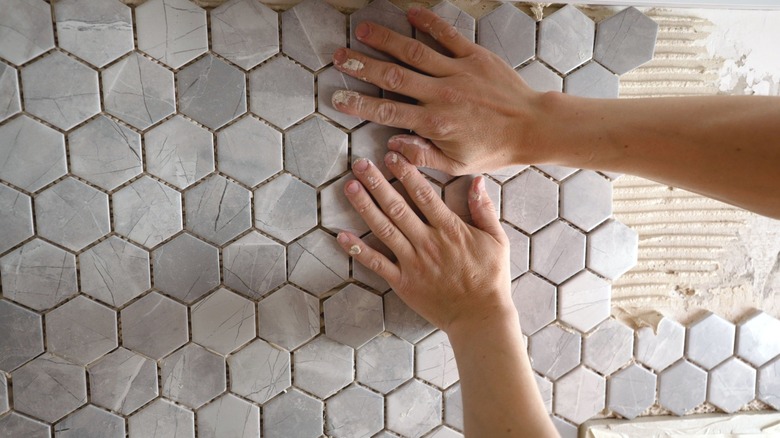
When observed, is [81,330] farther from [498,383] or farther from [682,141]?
[682,141]

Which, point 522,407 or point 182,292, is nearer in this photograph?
→ point 522,407

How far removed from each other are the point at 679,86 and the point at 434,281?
1.91 ft

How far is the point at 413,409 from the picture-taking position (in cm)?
112

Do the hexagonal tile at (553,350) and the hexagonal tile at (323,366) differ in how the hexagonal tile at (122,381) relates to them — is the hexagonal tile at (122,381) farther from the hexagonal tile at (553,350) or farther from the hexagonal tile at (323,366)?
the hexagonal tile at (553,350)

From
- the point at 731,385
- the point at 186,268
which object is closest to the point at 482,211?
the point at 186,268

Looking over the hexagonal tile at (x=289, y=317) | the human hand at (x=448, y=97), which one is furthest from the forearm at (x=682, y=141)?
the hexagonal tile at (x=289, y=317)

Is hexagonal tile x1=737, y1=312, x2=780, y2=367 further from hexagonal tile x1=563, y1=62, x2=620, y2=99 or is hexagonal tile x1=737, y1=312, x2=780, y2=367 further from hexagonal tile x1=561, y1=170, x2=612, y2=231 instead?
hexagonal tile x1=563, y1=62, x2=620, y2=99

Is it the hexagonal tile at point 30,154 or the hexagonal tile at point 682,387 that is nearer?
the hexagonal tile at point 30,154

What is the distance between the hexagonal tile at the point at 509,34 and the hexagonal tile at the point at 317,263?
433mm

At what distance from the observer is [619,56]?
1.08 m

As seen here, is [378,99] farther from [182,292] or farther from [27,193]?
[27,193]

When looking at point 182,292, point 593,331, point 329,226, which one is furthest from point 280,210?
point 593,331

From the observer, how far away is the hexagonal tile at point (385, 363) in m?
1.09

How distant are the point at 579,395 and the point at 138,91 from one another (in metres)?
0.95
